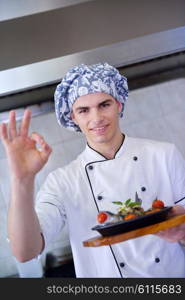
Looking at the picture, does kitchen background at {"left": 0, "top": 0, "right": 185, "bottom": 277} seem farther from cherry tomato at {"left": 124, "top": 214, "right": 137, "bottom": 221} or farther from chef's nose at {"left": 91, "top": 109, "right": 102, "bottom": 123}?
cherry tomato at {"left": 124, "top": 214, "right": 137, "bottom": 221}

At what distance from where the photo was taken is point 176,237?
0.50 m

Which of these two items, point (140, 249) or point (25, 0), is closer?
point (140, 249)

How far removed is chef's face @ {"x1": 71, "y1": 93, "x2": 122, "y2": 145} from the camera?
1.87 feet

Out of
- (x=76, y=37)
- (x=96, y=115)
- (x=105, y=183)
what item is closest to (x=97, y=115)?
(x=96, y=115)

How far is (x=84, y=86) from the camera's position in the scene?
0.57 meters

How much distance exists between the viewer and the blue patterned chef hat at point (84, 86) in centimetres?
57

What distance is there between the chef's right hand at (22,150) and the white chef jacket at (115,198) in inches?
5.4

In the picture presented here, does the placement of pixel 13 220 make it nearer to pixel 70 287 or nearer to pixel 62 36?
pixel 70 287

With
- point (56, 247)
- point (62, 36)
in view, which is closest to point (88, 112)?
point (62, 36)

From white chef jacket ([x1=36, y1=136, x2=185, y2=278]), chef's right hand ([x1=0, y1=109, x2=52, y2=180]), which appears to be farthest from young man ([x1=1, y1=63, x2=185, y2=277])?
chef's right hand ([x1=0, y1=109, x2=52, y2=180])

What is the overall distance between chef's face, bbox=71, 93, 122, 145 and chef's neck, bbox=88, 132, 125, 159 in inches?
0.6

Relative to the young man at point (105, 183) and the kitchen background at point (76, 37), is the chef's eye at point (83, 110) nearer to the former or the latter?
the young man at point (105, 183)

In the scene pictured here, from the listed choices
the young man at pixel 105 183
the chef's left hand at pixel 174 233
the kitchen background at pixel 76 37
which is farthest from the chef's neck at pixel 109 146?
the kitchen background at pixel 76 37

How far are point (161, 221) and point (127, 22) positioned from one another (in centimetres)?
→ 61
